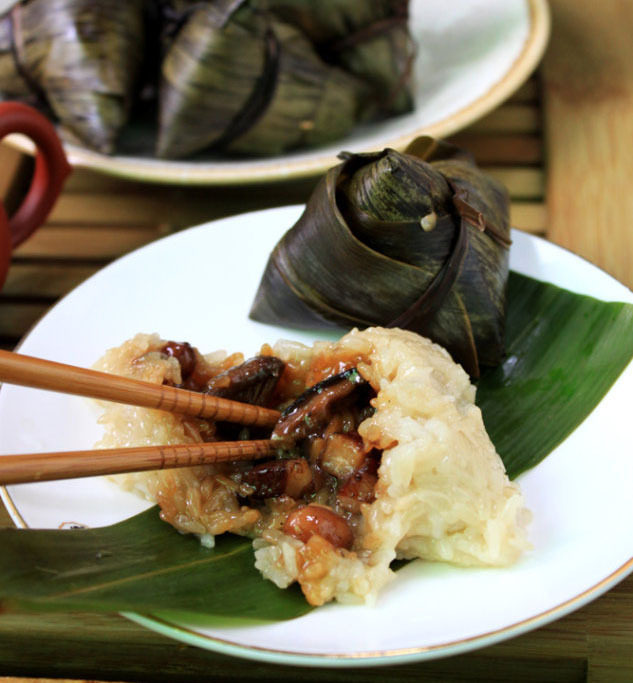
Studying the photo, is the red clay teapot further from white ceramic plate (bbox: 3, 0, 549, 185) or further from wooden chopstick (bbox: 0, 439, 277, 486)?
wooden chopstick (bbox: 0, 439, 277, 486)

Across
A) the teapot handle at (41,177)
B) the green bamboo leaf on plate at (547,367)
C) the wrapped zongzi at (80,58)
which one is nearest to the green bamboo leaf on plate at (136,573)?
the green bamboo leaf on plate at (547,367)

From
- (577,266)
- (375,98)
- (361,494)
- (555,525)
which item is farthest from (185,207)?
(555,525)

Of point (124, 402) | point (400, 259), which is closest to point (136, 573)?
point (124, 402)

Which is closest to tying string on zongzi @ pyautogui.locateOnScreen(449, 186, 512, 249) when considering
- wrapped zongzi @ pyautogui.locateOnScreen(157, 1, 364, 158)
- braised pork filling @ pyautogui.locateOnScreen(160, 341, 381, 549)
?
braised pork filling @ pyautogui.locateOnScreen(160, 341, 381, 549)

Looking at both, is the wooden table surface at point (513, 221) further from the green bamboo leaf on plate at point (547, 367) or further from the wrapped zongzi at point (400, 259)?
the wrapped zongzi at point (400, 259)

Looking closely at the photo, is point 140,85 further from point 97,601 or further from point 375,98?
point 97,601

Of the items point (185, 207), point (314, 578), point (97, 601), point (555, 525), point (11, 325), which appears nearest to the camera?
point (97, 601)
